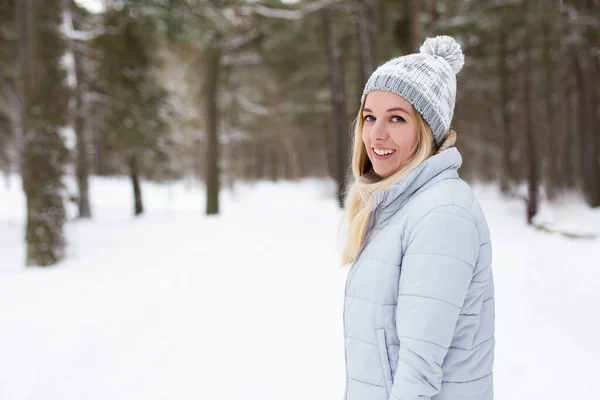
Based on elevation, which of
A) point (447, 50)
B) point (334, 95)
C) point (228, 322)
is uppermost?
point (334, 95)

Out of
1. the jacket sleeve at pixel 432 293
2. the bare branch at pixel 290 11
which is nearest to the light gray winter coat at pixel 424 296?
the jacket sleeve at pixel 432 293

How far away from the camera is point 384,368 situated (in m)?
1.69

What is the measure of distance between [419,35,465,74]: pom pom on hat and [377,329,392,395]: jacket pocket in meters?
1.13

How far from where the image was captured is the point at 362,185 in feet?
6.42

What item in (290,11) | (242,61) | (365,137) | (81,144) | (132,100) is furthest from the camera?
(242,61)

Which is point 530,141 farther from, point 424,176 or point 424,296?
point 424,296

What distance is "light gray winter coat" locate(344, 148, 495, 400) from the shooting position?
1.52m

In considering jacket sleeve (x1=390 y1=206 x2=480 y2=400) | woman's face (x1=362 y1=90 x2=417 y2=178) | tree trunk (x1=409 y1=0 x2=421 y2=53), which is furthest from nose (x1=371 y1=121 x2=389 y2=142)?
tree trunk (x1=409 y1=0 x2=421 y2=53)

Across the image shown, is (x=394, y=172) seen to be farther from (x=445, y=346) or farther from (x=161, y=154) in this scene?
(x=161, y=154)

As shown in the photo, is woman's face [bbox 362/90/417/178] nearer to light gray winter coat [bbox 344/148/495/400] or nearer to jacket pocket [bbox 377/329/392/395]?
light gray winter coat [bbox 344/148/495/400]

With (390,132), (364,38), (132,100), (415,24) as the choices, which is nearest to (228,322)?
(390,132)

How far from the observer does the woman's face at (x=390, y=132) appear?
1.79m

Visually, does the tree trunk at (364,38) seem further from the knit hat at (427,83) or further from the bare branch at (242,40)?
the knit hat at (427,83)

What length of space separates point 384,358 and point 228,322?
14.0 ft
